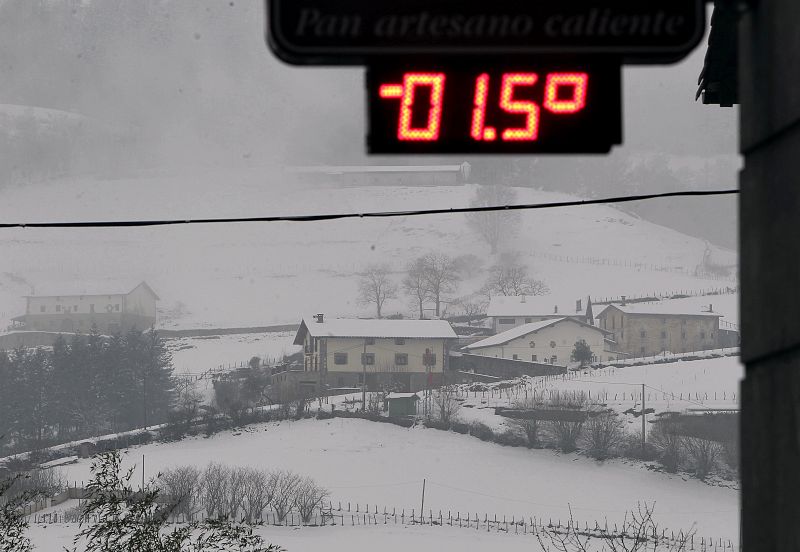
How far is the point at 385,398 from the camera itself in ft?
473

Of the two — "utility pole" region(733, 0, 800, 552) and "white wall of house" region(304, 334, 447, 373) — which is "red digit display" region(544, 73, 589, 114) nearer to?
"utility pole" region(733, 0, 800, 552)

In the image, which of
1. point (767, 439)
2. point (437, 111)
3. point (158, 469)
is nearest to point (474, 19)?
point (437, 111)

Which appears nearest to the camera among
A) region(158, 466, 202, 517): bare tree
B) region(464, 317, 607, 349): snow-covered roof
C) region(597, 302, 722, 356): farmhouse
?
region(158, 466, 202, 517): bare tree

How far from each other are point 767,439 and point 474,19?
2.38 m

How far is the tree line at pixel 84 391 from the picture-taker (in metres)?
158

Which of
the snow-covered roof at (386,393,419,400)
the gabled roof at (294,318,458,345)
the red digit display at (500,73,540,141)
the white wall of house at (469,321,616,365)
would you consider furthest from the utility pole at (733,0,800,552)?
the white wall of house at (469,321,616,365)

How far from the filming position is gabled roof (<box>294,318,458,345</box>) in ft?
525

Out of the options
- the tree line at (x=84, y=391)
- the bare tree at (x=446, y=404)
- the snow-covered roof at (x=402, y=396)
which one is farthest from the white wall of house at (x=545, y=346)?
the tree line at (x=84, y=391)

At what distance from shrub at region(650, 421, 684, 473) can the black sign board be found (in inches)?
4966

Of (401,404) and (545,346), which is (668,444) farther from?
(545,346)

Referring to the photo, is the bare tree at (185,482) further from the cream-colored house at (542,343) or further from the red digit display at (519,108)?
the red digit display at (519,108)

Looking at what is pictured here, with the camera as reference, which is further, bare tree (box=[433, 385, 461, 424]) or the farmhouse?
the farmhouse

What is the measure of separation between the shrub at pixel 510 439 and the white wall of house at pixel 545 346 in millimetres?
40347

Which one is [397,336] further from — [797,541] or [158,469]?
[797,541]
